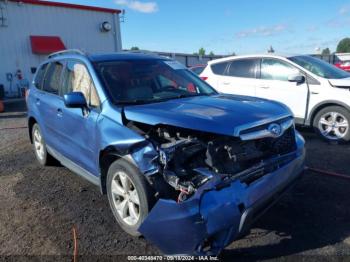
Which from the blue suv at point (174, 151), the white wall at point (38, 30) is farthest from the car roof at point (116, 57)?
the white wall at point (38, 30)

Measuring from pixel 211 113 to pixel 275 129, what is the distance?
0.62 meters

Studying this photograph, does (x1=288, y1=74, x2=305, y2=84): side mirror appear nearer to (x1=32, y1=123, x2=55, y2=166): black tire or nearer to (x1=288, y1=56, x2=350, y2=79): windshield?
(x1=288, y1=56, x2=350, y2=79): windshield

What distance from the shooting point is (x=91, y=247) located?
3.40m

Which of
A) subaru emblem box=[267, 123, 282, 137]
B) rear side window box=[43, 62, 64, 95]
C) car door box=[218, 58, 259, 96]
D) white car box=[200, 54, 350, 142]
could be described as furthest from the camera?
car door box=[218, 58, 259, 96]

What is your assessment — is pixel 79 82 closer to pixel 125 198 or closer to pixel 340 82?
pixel 125 198

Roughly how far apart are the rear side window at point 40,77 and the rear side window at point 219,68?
4171 mm

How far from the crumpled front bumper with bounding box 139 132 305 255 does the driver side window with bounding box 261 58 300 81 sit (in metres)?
4.87

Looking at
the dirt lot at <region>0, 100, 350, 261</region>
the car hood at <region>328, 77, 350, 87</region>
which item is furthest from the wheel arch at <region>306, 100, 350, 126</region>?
the dirt lot at <region>0, 100, 350, 261</region>

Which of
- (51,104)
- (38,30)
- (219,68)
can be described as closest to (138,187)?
(51,104)

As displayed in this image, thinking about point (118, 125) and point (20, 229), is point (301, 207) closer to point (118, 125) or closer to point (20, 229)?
point (118, 125)

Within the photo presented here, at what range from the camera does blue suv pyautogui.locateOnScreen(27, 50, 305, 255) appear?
2732mm

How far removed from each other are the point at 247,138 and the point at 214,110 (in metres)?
0.49

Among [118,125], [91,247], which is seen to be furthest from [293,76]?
[91,247]

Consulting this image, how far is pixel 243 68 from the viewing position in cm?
799
